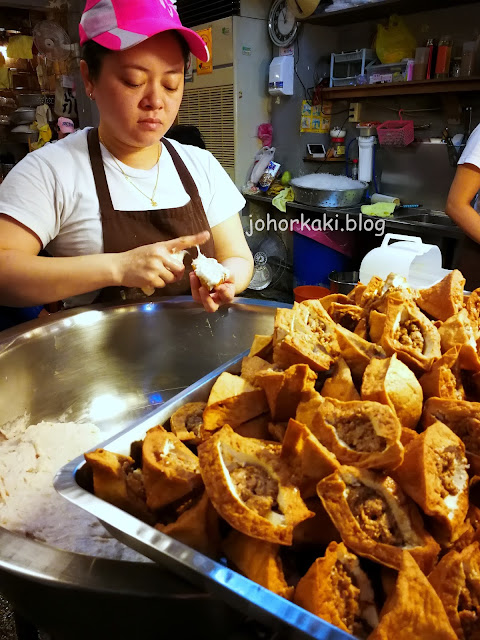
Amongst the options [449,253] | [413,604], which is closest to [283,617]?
[413,604]

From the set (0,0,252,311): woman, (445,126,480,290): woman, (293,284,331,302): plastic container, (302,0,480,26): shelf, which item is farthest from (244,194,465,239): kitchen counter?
(0,0,252,311): woman

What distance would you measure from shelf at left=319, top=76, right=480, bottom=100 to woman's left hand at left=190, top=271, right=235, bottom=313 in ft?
10.6

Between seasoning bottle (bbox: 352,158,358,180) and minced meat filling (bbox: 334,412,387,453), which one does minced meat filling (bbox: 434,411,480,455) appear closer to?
minced meat filling (bbox: 334,412,387,453)

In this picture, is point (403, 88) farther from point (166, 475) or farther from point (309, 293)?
point (166, 475)

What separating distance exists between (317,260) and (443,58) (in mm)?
1919

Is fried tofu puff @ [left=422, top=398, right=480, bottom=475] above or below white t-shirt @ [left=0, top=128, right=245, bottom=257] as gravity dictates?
below

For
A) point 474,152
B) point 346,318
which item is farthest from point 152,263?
point 474,152

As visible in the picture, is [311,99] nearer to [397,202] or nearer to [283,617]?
[397,202]

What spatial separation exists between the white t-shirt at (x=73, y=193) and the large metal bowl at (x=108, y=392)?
272 mm

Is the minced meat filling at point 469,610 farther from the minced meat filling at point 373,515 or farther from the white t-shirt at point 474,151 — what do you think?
the white t-shirt at point 474,151

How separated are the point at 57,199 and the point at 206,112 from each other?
14.2ft

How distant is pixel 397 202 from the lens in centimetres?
450

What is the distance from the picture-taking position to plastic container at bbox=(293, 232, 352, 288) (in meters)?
4.48

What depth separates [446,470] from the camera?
2.23 feet
